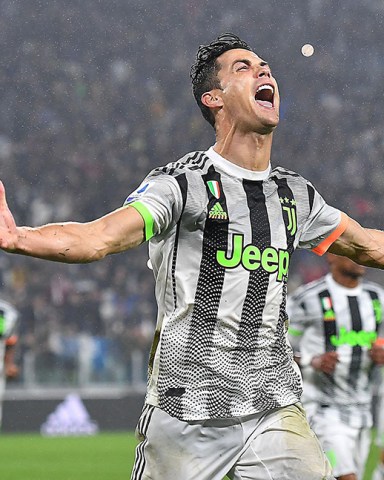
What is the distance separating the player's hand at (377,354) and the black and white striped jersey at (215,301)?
3.58m

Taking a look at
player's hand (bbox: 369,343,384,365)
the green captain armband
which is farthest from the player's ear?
player's hand (bbox: 369,343,384,365)

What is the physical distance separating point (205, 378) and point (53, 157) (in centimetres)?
1565

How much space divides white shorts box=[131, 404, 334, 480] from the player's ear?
47.2 inches

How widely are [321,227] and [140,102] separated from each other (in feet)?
52.0

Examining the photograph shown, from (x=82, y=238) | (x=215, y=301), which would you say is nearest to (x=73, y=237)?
(x=82, y=238)

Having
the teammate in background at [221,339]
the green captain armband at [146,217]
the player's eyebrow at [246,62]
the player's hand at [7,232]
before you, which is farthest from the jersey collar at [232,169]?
the player's hand at [7,232]

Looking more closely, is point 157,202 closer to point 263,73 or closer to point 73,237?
point 73,237

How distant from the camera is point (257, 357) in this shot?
13.2ft

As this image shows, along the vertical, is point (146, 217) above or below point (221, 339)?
above

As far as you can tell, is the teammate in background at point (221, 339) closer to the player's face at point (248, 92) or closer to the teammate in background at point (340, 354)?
the player's face at point (248, 92)

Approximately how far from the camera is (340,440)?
24.8 feet

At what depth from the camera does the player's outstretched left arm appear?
4414mm

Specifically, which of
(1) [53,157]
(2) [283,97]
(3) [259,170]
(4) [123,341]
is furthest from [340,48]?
(3) [259,170]

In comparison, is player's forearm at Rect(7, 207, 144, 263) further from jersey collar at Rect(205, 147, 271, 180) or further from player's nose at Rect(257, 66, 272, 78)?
player's nose at Rect(257, 66, 272, 78)
